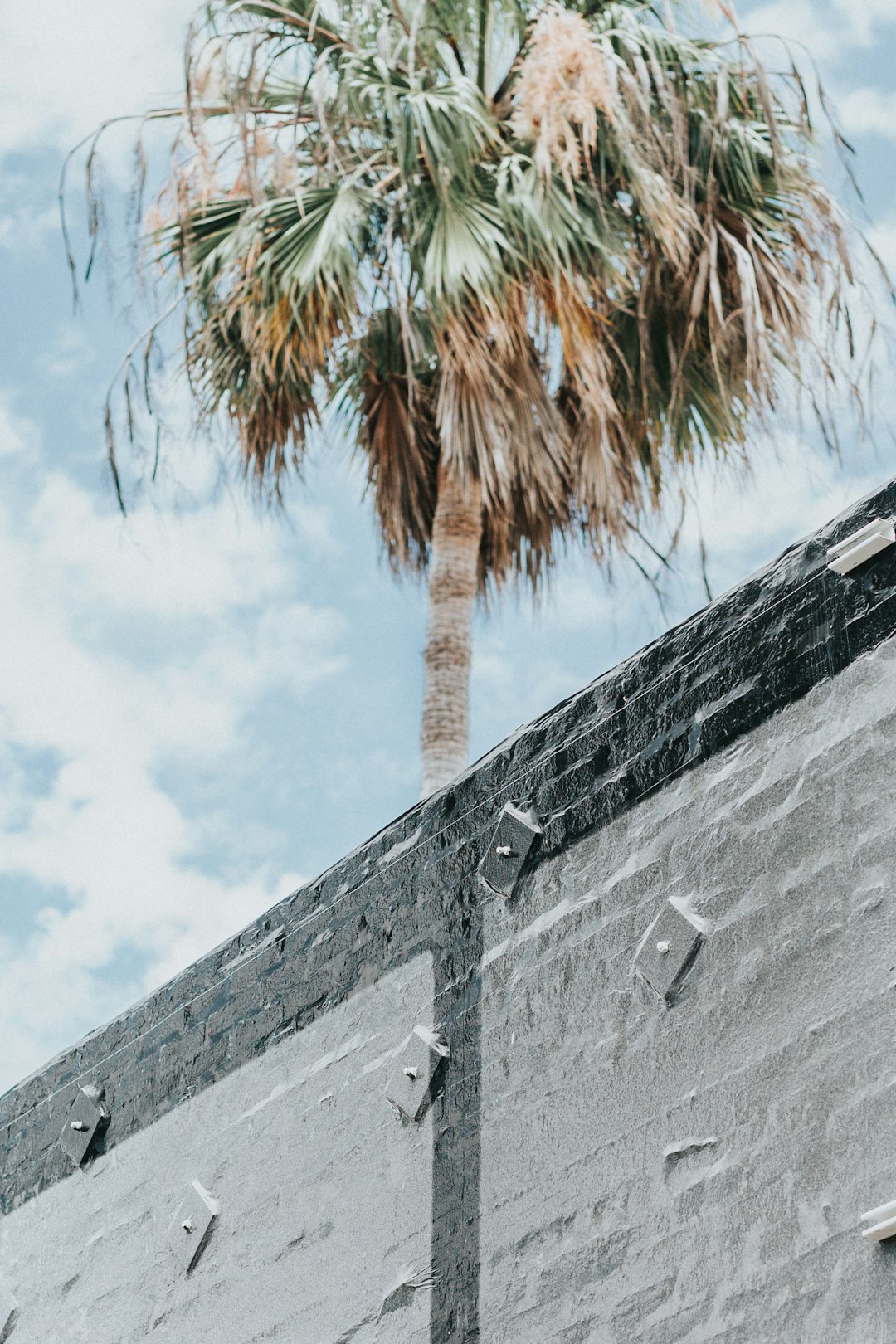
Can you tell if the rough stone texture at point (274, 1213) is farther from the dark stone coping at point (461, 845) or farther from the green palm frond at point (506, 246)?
the green palm frond at point (506, 246)

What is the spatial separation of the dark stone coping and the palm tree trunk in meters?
2.89

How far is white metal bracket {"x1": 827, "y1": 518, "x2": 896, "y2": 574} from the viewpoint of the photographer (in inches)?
124

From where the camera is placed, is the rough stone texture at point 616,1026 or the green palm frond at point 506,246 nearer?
the rough stone texture at point 616,1026

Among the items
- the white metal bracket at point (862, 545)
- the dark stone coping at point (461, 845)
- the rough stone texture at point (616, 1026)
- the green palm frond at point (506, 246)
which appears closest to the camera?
the rough stone texture at point (616, 1026)

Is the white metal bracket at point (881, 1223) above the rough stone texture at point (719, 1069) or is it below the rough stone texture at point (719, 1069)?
below

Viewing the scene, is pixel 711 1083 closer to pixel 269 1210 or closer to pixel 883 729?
pixel 883 729

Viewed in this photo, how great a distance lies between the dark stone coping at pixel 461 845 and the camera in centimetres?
331

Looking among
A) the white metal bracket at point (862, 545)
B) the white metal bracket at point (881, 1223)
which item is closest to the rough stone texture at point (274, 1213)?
the white metal bracket at point (881, 1223)

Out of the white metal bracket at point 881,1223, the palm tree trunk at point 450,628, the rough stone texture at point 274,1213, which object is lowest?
the white metal bracket at point 881,1223

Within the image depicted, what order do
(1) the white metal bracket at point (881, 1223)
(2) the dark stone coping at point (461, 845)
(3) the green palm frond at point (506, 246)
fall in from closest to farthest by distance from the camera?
(1) the white metal bracket at point (881, 1223) < (2) the dark stone coping at point (461, 845) < (3) the green palm frond at point (506, 246)

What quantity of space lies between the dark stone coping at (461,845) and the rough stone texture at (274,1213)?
91mm

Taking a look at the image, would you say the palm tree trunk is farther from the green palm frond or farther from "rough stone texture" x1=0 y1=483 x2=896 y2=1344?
"rough stone texture" x1=0 y1=483 x2=896 y2=1344

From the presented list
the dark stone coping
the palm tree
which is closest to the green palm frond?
the palm tree

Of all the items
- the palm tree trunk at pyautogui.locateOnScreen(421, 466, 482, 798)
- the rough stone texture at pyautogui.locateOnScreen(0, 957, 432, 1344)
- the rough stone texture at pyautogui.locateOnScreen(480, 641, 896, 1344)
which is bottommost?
the rough stone texture at pyautogui.locateOnScreen(480, 641, 896, 1344)
